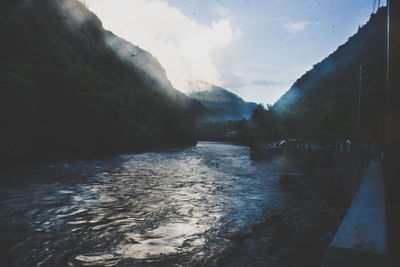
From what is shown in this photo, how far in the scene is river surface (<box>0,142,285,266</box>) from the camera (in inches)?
390

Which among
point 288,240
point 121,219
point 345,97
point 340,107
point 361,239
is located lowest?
point 121,219

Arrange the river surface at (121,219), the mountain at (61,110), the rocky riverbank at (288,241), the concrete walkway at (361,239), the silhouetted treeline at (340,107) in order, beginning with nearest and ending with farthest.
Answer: the concrete walkway at (361,239) < the rocky riverbank at (288,241) < the river surface at (121,219) < the mountain at (61,110) < the silhouetted treeline at (340,107)

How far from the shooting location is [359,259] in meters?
3.01

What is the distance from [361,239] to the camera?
11.7 ft

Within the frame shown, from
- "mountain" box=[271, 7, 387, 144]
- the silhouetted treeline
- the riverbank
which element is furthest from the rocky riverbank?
the silhouetted treeline

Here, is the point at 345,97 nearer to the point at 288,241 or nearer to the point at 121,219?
the point at 288,241

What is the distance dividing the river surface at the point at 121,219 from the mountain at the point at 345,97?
9295 mm

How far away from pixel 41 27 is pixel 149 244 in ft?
420

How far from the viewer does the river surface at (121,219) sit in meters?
9.91

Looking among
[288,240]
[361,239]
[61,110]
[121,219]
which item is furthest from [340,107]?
[361,239]

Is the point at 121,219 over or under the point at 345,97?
under

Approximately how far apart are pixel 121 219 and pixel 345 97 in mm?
80972

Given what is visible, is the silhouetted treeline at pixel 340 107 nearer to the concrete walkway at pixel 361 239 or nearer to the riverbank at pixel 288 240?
the concrete walkway at pixel 361 239

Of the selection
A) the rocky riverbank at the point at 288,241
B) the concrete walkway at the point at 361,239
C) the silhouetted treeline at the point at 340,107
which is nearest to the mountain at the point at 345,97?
the silhouetted treeline at the point at 340,107
